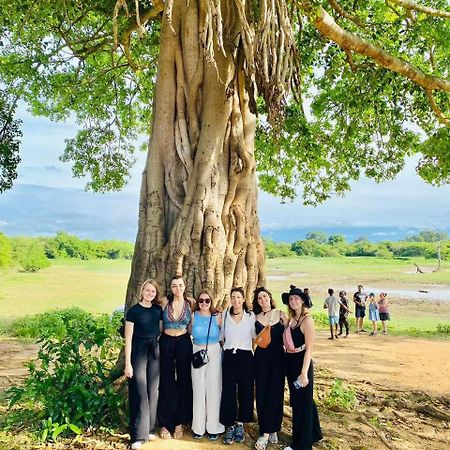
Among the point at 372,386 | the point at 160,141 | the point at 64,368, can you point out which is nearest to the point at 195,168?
the point at 160,141

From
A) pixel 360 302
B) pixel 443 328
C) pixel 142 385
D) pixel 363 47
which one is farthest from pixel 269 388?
pixel 443 328

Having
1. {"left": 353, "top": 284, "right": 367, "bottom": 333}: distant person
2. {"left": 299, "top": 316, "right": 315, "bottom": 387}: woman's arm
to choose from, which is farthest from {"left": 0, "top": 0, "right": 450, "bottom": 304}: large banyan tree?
{"left": 353, "top": 284, "right": 367, "bottom": 333}: distant person

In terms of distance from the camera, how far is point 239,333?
447cm

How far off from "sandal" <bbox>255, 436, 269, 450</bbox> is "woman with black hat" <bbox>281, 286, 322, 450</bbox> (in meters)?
0.19

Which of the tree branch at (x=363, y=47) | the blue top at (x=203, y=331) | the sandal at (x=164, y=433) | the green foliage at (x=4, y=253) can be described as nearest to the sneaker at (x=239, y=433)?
the sandal at (x=164, y=433)

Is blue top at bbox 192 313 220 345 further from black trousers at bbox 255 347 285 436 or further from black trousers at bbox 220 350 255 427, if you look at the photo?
black trousers at bbox 255 347 285 436

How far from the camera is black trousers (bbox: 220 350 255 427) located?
4496mm

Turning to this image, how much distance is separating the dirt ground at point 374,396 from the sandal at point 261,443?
0.34ft

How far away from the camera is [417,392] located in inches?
274

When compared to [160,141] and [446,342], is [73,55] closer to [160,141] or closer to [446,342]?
[160,141]

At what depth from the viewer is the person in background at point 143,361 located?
4324 millimetres

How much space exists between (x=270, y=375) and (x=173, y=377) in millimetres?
868

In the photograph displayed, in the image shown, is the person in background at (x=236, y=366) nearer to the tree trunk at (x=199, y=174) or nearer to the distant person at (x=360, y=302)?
the tree trunk at (x=199, y=174)

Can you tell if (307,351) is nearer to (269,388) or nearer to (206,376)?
(269,388)
